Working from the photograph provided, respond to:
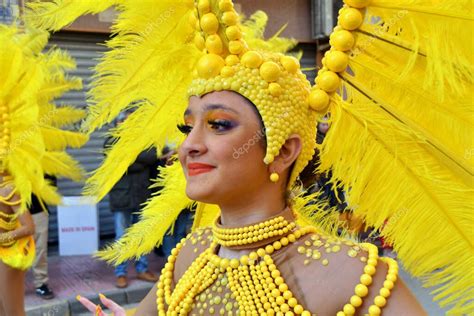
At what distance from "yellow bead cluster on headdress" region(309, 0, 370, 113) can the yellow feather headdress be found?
1.69m

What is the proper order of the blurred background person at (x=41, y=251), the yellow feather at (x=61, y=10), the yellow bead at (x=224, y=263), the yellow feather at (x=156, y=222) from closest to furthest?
the yellow bead at (x=224, y=263) < the yellow feather at (x=61, y=10) < the yellow feather at (x=156, y=222) < the blurred background person at (x=41, y=251)

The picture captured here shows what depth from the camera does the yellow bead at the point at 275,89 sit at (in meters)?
1.35

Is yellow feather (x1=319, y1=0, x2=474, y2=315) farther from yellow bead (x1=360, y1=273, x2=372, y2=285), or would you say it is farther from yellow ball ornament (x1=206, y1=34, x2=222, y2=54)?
yellow ball ornament (x1=206, y1=34, x2=222, y2=54)

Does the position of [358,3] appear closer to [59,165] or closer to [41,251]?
[59,165]

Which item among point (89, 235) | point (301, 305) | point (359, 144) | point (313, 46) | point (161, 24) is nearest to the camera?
point (301, 305)

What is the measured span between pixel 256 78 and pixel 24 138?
177 centimetres

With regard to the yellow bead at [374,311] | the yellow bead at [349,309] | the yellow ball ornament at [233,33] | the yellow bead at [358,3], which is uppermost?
the yellow bead at [358,3]

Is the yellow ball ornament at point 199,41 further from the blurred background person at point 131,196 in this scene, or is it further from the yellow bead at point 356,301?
the blurred background person at point 131,196

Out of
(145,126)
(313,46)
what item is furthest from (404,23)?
(313,46)

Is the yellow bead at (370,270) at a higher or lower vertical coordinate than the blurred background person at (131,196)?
higher

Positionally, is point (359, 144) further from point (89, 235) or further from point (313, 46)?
point (313, 46)

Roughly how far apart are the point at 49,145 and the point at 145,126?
1.48m

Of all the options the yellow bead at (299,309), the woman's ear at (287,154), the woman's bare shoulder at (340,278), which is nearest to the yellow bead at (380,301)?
the woman's bare shoulder at (340,278)

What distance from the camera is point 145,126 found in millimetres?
1751
